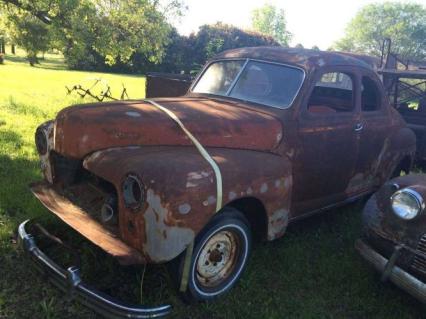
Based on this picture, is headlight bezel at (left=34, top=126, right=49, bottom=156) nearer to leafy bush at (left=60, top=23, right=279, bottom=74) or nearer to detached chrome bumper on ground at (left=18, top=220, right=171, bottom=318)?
detached chrome bumper on ground at (left=18, top=220, right=171, bottom=318)

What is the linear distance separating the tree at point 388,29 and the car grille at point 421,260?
6197 centimetres

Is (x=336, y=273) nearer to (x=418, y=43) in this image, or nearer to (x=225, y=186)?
(x=225, y=186)

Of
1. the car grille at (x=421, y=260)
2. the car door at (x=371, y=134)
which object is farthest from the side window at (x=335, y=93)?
the car grille at (x=421, y=260)

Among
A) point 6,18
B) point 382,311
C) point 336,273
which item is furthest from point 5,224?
point 6,18

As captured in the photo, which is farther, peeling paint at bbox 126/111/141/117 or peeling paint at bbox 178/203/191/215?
peeling paint at bbox 126/111/141/117

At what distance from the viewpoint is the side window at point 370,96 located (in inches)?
199

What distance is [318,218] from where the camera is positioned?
518 cm

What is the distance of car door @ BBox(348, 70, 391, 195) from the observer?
4.79m

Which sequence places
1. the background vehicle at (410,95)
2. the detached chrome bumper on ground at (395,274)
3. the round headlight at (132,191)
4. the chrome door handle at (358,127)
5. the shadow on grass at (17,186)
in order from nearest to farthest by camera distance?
the round headlight at (132,191), the detached chrome bumper on ground at (395,274), the shadow on grass at (17,186), the chrome door handle at (358,127), the background vehicle at (410,95)

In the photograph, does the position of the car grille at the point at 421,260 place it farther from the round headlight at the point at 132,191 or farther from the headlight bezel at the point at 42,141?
the headlight bezel at the point at 42,141

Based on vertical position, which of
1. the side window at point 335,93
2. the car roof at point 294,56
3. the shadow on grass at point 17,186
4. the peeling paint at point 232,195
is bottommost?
the shadow on grass at point 17,186

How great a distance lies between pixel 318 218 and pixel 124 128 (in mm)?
2907

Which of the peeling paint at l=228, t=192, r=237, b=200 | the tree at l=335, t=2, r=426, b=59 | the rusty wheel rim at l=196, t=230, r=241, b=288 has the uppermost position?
the tree at l=335, t=2, r=426, b=59

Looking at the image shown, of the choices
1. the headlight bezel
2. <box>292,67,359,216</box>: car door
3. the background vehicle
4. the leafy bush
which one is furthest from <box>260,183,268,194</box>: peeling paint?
the leafy bush
